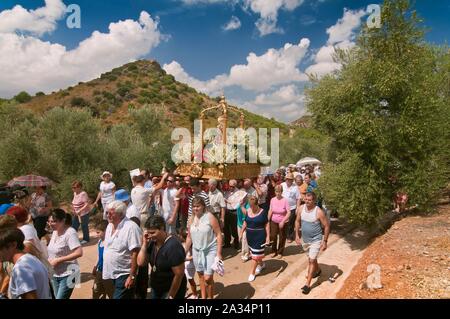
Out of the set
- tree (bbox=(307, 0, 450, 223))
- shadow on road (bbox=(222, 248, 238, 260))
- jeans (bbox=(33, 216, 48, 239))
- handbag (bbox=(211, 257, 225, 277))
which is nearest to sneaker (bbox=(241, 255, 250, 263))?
shadow on road (bbox=(222, 248, 238, 260))

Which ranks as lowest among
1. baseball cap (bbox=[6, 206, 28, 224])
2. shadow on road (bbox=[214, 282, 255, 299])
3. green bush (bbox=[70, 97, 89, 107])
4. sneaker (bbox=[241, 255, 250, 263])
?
shadow on road (bbox=[214, 282, 255, 299])

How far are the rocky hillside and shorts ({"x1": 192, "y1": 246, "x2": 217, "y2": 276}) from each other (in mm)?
47920

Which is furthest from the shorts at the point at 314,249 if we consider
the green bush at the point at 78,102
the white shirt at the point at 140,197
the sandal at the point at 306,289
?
the green bush at the point at 78,102

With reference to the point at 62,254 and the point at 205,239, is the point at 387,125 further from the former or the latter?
the point at 62,254

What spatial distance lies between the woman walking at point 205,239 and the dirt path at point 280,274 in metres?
1.00

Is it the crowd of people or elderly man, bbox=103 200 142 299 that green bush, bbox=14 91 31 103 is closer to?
the crowd of people

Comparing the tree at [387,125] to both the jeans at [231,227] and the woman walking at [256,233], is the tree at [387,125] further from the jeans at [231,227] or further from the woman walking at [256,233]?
the woman walking at [256,233]

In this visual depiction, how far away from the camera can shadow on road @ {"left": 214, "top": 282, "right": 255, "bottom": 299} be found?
17.7 feet

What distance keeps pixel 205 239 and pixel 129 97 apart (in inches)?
2574

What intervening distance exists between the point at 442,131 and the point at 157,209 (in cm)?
817

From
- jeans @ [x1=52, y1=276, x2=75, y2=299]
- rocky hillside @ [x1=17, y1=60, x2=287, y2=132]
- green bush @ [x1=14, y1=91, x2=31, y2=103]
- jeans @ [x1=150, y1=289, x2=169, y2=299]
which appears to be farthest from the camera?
green bush @ [x1=14, y1=91, x2=31, y2=103]

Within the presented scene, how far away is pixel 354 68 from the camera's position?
875 centimetres

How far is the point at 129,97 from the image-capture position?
65250 mm

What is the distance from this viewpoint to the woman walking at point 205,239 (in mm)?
4637
